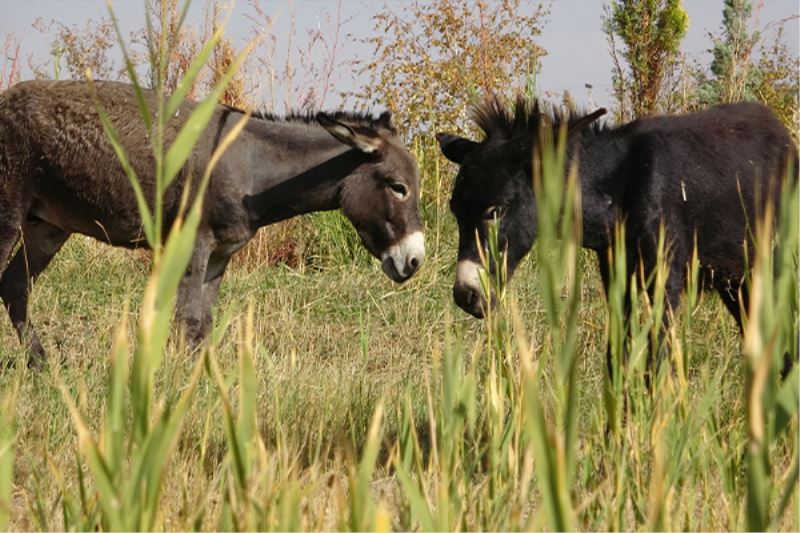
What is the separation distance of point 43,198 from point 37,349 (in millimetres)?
836

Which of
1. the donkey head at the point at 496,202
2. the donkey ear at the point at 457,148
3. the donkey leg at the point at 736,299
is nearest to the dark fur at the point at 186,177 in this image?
the donkey ear at the point at 457,148

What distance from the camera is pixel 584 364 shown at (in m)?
5.34

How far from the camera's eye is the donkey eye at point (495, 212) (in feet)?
14.3

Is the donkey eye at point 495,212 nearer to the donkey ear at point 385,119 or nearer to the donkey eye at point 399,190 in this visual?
the donkey eye at point 399,190

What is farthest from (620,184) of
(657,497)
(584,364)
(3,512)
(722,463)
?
(3,512)

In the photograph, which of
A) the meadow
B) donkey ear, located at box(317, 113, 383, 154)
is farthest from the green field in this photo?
donkey ear, located at box(317, 113, 383, 154)

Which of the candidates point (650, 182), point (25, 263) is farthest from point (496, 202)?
point (25, 263)

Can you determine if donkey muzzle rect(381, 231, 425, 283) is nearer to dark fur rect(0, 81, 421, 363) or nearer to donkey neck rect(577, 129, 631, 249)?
dark fur rect(0, 81, 421, 363)

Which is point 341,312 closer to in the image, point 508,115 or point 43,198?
point 43,198

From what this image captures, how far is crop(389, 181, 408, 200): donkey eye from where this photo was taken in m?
6.65

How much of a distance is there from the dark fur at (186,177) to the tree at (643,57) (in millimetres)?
1750

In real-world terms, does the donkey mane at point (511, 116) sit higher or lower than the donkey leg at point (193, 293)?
higher

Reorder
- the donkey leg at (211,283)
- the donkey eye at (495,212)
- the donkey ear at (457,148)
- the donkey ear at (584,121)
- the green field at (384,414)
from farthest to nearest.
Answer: the donkey leg at (211,283) → the donkey ear at (457,148) → the donkey eye at (495,212) → the donkey ear at (584,121) → the green field at (384,414)

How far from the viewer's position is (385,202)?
6.64m
